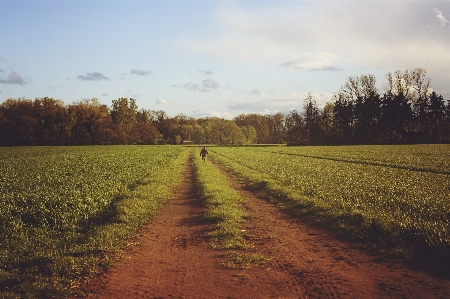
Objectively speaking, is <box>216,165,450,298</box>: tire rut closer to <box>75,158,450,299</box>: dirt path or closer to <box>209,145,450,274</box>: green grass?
<box>75,158,450,299</box>: dirt path

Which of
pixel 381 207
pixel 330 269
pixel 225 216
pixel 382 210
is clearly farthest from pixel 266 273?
pixel 381 207

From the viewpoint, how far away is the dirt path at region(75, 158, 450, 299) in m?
5.80

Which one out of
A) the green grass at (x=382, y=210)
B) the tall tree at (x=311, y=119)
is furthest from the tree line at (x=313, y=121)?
the green grass at (x=382, y=210)

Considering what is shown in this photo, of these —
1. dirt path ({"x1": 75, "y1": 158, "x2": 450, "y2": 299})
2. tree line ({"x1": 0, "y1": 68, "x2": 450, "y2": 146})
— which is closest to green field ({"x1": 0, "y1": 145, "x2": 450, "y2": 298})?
dirt path ({"x1": 75, "y1": 158, "x2": 450, "y2": 299})

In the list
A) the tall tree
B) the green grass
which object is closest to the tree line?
the tall tree

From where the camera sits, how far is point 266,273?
22.0ft

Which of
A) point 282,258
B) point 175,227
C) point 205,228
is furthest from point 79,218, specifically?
point 282,258

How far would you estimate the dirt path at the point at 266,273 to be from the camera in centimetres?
580

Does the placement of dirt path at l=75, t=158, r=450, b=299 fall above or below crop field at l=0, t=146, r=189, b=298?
below

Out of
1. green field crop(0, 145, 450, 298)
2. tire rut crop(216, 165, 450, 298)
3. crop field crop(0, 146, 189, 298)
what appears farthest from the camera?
green field crop(0, 145, 450, 298)

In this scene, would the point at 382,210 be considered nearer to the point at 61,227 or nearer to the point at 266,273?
the point at 266,273

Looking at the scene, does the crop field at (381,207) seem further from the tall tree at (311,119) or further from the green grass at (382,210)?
the tall tree at (311,119)

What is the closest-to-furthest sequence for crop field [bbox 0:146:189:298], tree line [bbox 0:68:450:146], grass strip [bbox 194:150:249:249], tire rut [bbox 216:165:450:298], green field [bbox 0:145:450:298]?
tire rut [bbox 216:165:450:298], crop field [bbox 0:146:189:298], green field [bbox 0:145:450:298], grass strip [bbox 194:150:249:249], tree line [bbox 0:68:450:146]

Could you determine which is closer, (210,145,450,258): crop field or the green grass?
the green grass
